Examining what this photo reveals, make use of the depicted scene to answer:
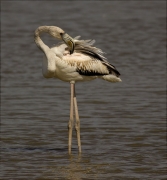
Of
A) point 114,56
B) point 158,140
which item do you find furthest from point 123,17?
point 158,140

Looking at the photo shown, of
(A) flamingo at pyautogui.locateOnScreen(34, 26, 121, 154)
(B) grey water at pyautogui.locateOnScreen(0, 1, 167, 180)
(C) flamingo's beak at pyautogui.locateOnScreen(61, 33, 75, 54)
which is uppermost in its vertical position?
(C) flamingo's beak at pyautogui.locateOnScreen(61, 33, 75, 54)

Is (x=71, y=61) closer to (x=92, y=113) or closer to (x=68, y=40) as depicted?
(x=68, y=40)

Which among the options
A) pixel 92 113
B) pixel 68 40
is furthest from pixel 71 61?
pixel 92 113

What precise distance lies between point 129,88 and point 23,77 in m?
2.33

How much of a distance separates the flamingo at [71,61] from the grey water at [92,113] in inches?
23.0

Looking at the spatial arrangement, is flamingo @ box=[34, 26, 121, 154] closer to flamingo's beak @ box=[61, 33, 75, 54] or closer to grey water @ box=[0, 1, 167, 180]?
flamingo's beak @ box=[61, 33, 75, 54]

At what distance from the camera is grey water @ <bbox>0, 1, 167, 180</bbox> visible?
29.7ft

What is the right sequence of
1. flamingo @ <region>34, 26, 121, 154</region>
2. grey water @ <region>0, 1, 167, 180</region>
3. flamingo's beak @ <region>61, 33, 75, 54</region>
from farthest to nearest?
1. flamingo @ <region>34, 26, 121, 154</region>
2. flamingo's beak @ <region>61, 33, 75, 54</region>
3. grey water @ <region>0, 1, 167, 180</region>

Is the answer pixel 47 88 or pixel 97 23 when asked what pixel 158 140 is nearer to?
pixel 47 88

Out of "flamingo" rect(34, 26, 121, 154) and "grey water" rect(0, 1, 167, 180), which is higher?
"flamingo" rect(34, 26, 121, 154)

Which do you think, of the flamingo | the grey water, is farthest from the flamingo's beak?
the grey water

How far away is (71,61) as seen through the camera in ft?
32.3

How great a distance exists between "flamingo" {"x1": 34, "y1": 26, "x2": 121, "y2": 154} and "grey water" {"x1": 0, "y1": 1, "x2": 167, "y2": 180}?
59 centimetres

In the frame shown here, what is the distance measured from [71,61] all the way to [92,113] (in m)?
2.30
